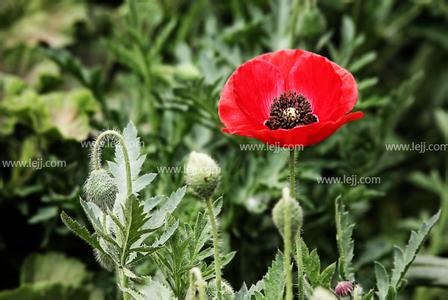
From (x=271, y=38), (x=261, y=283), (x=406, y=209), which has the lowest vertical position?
(x=261, y=283)

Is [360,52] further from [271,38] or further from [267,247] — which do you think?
[267,247]

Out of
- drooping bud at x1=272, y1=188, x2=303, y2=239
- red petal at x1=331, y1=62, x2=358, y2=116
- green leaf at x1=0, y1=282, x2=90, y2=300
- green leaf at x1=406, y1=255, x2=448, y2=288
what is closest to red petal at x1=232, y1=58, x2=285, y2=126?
red petal at x1=331, y1=62, x2=358, y2=116

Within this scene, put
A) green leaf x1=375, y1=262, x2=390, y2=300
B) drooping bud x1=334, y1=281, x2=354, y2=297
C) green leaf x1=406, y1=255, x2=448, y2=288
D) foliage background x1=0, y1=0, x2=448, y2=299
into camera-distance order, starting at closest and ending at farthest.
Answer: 1. drooping bud x1=334, y1=281, x2=354, y2=297
2. green leaf x1=375, y1=262, x2=390, y2=300
3. green leaf x1=406, y1=255, x2=448, y2=288
4. foliage background x1=0, y1=0, x2=448, y2=299

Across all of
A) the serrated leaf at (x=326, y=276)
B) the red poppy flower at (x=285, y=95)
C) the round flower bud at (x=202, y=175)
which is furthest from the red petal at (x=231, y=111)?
the serrated leaf at (x=326, y=276)

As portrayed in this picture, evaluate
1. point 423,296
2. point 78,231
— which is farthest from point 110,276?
point 423,296

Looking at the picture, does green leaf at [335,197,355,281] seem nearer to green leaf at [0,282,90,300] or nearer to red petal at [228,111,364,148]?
red petal at [228,111,364,148]
